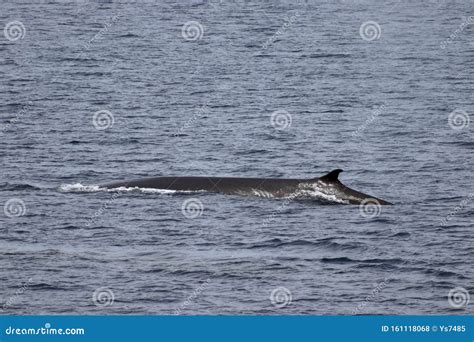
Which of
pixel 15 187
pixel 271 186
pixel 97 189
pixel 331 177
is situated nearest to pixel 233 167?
pixel 97 189

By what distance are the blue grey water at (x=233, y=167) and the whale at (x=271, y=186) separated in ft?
1.98

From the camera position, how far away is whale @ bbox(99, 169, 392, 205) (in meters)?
36.8

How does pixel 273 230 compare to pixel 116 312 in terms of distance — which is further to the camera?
pixel 273 230

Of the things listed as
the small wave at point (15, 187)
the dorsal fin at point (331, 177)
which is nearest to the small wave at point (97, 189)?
the small wave at point (15, 187)

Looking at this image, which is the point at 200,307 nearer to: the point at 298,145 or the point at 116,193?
the point at 116,193

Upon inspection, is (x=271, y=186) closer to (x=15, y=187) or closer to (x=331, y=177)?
(x=331, y=177)

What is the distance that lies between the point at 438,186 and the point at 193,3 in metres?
96.0

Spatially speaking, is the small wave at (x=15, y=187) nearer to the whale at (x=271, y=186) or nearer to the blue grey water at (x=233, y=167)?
the blue grey water at (x=233, y=167)

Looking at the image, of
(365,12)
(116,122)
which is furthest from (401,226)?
(365,12)

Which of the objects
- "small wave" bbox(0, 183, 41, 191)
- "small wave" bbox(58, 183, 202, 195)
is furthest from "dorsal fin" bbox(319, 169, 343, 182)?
"small wave" bbox(0, 183, 41, 191)

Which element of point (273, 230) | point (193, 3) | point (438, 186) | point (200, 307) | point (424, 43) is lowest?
point (200, 307)

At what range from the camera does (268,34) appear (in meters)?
107

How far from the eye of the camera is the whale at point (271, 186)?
36.8 m

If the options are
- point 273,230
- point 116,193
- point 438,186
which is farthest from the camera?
point 438,186
